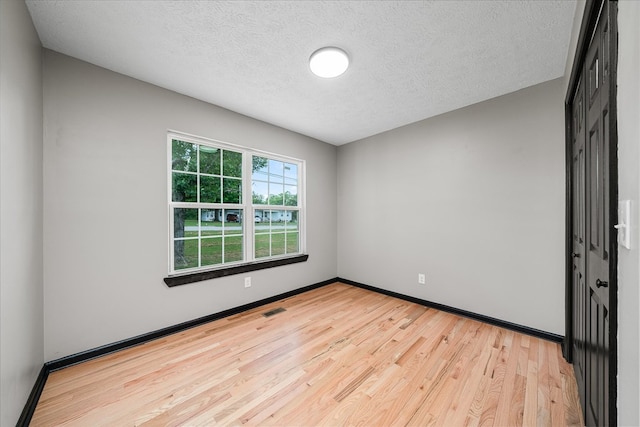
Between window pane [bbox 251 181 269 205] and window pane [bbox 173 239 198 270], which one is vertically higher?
window pane [bbox 251 181 269 205]

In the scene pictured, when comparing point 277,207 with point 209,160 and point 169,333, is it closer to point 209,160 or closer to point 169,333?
point 209,160

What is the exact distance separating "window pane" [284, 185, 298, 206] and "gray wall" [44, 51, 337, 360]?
4.26 feet

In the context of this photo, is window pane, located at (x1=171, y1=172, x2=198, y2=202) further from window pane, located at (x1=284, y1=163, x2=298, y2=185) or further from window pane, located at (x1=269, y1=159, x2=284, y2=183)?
window pane, located at (x1=284, y1=163, x2=298, y2=185)

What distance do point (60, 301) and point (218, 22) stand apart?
7.88ft

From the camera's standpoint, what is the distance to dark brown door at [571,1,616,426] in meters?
0.90

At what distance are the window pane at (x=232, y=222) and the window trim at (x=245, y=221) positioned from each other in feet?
0.17

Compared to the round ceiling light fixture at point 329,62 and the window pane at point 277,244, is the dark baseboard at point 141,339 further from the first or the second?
the round ceiling light fixture at point 329,62

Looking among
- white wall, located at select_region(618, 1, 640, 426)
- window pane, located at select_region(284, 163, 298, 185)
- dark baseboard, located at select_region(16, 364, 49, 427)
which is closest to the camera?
white wall, located at select_region(618, 1, 640, 426)

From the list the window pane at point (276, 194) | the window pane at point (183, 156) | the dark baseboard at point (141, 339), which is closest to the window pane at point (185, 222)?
the window pane at point (183, 156)

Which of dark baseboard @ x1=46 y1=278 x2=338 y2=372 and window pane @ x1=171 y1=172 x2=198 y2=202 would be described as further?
window pane @ x1=171 y1=172 x2=198 y2=202

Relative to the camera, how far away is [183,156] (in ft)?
8.49

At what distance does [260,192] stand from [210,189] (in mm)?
695

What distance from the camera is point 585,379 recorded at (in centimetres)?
136

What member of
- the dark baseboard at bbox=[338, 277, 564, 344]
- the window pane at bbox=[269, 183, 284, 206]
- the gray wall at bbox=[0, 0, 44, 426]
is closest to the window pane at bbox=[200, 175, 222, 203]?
the window pane at bbox=[269, 183, 284, 206]
